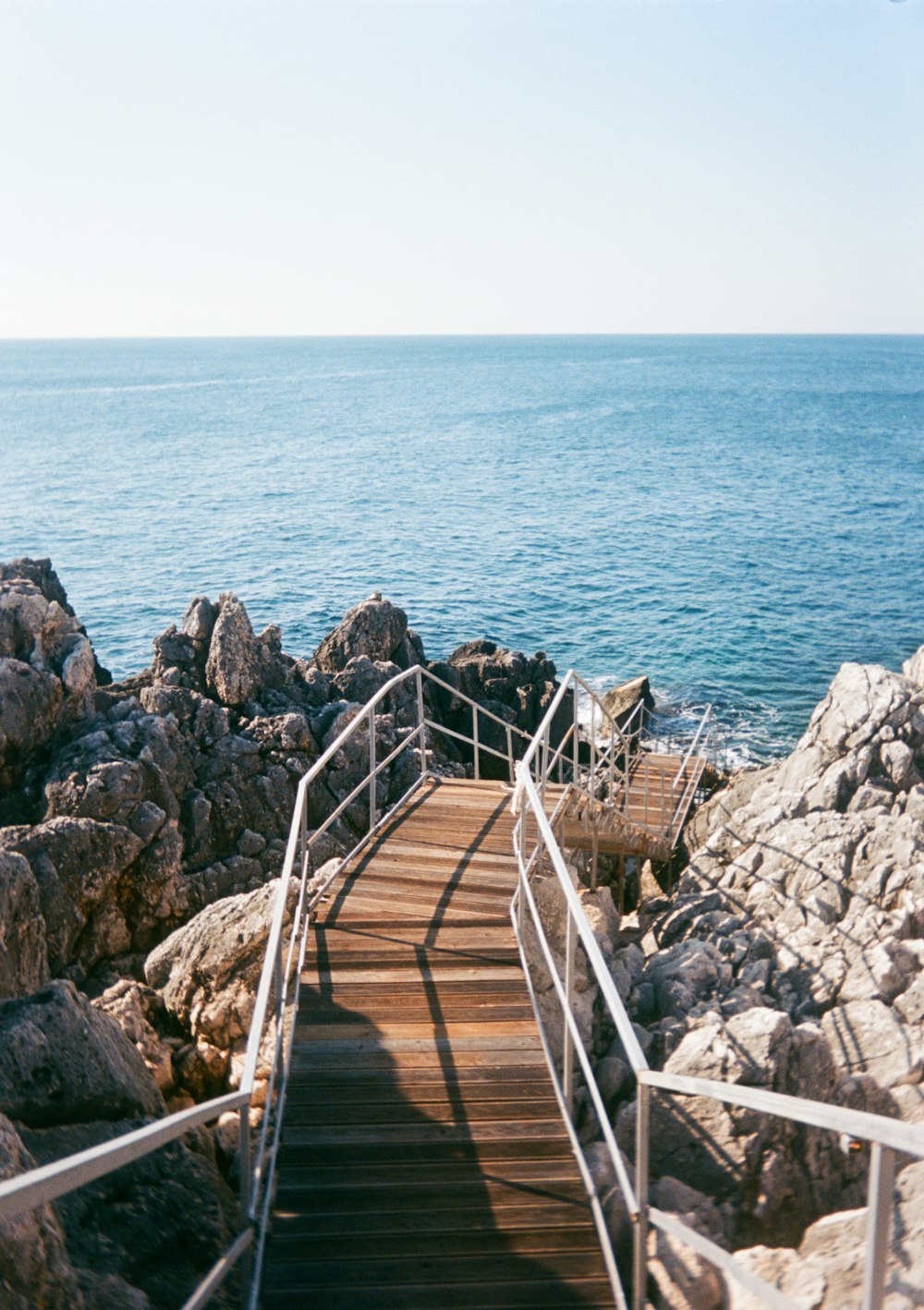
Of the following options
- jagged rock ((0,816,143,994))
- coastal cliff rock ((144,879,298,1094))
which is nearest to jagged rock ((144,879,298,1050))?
coastal cliff rock ((144,879,298,1094))

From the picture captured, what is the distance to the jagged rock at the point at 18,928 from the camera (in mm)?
7977

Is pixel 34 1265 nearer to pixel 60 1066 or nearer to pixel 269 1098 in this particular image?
pixel 269 1098

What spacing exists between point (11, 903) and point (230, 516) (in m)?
51.3

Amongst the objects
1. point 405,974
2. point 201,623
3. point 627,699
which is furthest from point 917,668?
point 405,974

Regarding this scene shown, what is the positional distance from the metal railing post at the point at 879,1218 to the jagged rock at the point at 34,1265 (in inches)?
100

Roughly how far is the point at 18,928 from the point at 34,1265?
5.52 m

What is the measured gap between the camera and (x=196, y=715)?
17.9 meters

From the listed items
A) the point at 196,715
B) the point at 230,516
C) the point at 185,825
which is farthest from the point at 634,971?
the point at 230,516

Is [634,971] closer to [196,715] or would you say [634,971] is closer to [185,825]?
[185,825]

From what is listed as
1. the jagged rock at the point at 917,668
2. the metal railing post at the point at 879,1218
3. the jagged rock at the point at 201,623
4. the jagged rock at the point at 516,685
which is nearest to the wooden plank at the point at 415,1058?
the metal railing post at the point at 879,1218

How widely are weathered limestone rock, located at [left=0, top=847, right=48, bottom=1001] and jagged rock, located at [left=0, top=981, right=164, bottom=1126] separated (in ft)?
10.4

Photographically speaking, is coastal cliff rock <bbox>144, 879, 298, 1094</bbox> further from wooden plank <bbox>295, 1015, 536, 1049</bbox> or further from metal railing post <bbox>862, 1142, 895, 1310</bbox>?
metal railing post <bbox>862, 1142, 895, 1310</bbox>

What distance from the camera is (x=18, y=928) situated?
8234 mm

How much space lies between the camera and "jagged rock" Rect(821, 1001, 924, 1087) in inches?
265
